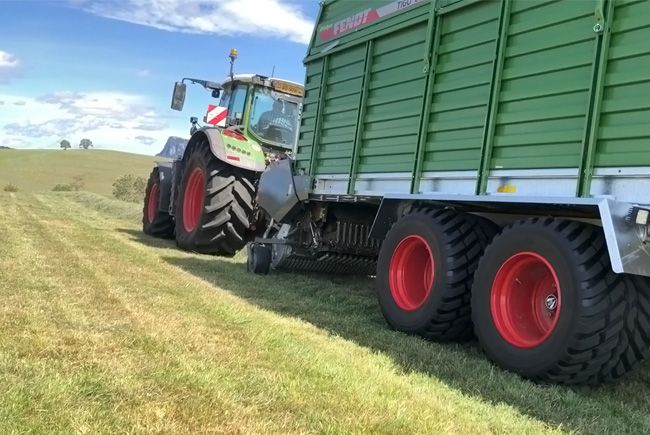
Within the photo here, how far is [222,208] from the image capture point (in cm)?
877

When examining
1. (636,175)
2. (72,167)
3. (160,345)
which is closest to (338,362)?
(160,345)

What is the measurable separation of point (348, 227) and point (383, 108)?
5.65ft

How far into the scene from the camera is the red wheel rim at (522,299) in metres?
4.10

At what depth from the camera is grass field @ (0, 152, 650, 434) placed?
270 cm

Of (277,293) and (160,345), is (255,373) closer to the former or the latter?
(160,345)

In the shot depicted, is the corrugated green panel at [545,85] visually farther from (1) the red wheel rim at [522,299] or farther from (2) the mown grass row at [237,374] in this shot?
(2) the mown grass row at [237,374]

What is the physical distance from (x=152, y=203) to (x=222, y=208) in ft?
13.2

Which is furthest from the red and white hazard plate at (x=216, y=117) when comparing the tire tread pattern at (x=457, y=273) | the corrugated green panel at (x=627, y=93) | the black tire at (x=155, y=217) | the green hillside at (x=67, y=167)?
the green hillside at (x=67, y=167)

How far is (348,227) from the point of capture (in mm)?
7125

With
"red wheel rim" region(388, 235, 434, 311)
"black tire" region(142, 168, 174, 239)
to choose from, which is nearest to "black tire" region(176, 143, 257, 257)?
"black tire" region(142, 168, 174, 239)

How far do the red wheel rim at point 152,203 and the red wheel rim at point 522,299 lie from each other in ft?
29.2

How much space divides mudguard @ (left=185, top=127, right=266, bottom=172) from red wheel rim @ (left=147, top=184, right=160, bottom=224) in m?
3.08

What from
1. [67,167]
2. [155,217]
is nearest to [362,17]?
[155,217]

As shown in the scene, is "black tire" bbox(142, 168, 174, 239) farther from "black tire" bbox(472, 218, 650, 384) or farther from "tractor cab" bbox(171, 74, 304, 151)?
"black tire" bbox(472, 218, 650, 384)
